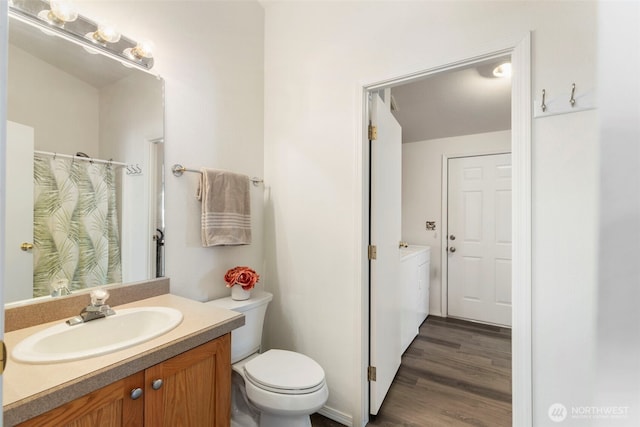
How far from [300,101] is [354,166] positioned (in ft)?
2.03

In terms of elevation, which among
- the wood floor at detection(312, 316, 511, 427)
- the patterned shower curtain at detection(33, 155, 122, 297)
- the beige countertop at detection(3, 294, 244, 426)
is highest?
the patterned shower curtain at detection(33, 155, 122, 297)

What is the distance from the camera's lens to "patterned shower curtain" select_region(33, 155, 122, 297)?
1.05 meters

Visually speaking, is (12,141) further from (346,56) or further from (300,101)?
(346,56)

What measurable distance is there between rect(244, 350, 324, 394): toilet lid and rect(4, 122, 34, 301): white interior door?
96 centimetres

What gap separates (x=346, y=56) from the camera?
65.1 inches

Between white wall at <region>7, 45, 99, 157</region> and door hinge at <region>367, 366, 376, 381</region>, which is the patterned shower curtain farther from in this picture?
door hinge at <region>367, 366, 376, 381</region>

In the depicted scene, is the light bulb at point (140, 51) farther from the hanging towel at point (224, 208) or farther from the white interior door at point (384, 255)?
the white interior door at point (384, 255)

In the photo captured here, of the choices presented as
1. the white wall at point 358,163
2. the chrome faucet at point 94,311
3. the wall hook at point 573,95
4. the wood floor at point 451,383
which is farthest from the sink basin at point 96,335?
the wall hook at point 573,95

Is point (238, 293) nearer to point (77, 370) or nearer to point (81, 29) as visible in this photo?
point (77, 370)

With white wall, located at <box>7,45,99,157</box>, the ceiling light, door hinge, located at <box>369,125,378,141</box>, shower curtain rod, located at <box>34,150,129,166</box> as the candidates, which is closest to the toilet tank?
shower curtain rod, located at <box>34,150,129,166</box>

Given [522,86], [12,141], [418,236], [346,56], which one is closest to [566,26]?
[522,86]

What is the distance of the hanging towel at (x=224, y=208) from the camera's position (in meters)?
1.54

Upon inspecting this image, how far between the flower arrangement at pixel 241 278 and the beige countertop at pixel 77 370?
529 mm

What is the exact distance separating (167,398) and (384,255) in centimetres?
134
